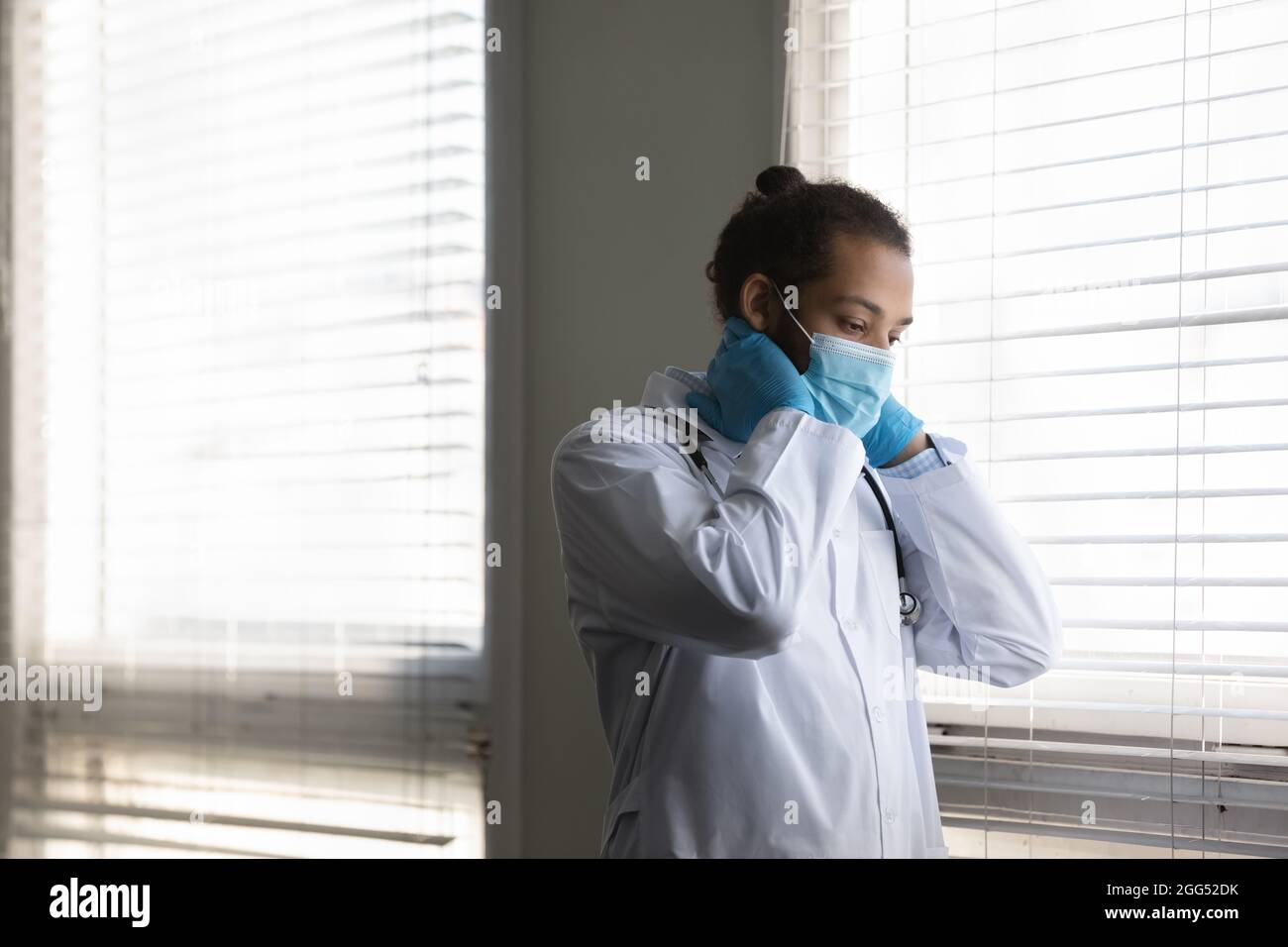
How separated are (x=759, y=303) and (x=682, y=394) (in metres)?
0.13

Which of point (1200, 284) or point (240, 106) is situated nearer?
point (1200, 284)

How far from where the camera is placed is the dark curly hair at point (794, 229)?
3.24ft

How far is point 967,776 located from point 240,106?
1.76 metres

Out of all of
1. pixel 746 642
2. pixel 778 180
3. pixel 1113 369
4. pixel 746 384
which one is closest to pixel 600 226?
pixel 778 180

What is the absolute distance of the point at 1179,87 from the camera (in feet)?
4.03

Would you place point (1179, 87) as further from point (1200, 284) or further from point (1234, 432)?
point (1234, 432)

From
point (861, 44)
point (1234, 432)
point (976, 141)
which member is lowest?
point (1234, 432)

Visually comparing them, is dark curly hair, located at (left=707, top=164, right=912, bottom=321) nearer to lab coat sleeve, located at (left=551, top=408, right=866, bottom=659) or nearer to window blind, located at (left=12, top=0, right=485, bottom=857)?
lab coat sleeve, located at (left=551, top=408, right=866, bottom=659)

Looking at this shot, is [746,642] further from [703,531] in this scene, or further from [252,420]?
[252,420]

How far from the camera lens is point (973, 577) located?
104cm

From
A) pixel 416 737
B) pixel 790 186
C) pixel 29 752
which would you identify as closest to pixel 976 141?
pixel 790 186

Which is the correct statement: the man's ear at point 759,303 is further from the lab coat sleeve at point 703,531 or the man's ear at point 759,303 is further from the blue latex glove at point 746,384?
the lab coat sleeve at point 703,531
